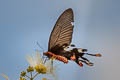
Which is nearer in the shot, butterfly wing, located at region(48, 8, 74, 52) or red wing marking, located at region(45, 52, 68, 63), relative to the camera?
red wing marking, located at region(45, 52, 68, 63)

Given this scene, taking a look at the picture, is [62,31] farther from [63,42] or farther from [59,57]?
[59,57]

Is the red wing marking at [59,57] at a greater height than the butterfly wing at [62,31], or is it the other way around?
the butterfly wing at [62,31]

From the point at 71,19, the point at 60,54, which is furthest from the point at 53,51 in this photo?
the point at 71,19

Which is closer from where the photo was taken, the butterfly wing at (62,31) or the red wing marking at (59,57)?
the red wing marking at (59,57)

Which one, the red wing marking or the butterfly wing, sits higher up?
the butterfly wing

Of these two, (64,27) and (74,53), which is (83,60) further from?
(64,27)

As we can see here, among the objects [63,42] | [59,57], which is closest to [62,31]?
[63,42]
